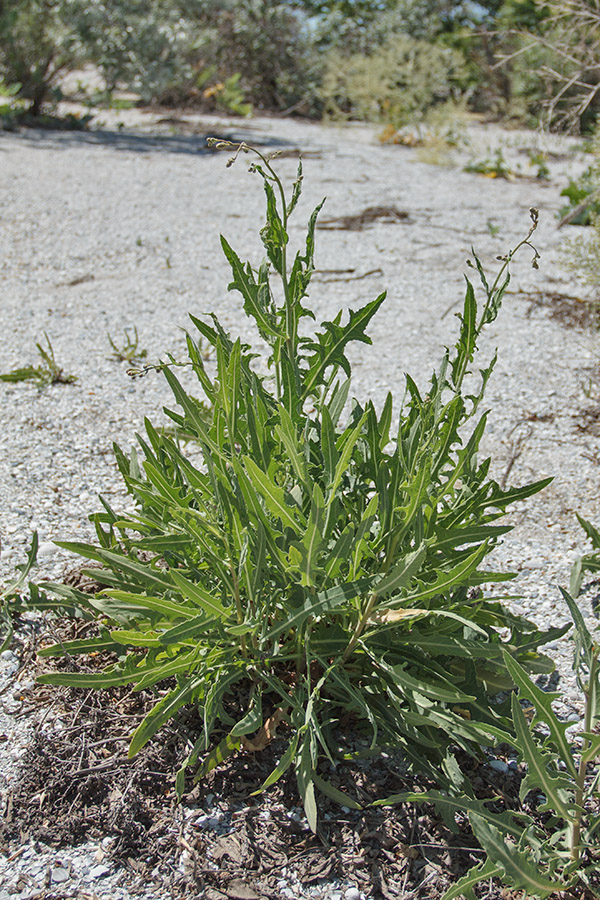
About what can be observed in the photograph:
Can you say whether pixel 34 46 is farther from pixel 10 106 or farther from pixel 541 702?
pixel 541 702

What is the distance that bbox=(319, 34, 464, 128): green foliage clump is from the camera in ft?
32.9

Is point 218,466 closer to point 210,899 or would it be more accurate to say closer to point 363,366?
point 210,899

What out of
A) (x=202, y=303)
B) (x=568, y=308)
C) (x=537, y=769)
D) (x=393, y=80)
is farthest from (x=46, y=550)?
(x=393, y=80)

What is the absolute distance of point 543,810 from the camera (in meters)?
1.32

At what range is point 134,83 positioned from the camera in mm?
9680

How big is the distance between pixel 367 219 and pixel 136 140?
13.7 ft

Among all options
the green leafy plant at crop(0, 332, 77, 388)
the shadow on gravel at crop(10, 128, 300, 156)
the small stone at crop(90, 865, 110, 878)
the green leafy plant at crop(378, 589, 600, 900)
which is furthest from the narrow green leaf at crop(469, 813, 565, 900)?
the shadow on gravel at crop(10, 128, 300, 156)

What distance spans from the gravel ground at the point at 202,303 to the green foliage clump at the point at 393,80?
1.76 m

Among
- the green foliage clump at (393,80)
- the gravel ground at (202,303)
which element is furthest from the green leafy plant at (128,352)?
the green foliage clump at (393,80)

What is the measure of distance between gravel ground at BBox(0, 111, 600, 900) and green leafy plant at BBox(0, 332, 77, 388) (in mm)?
58

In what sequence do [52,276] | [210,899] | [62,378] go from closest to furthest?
1. [210,899]
2. [62,378]
3. [52,276]

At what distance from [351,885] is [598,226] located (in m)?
3.36

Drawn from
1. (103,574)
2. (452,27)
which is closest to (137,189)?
(103,574)

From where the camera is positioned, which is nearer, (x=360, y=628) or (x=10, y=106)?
(x=360, y=628)
